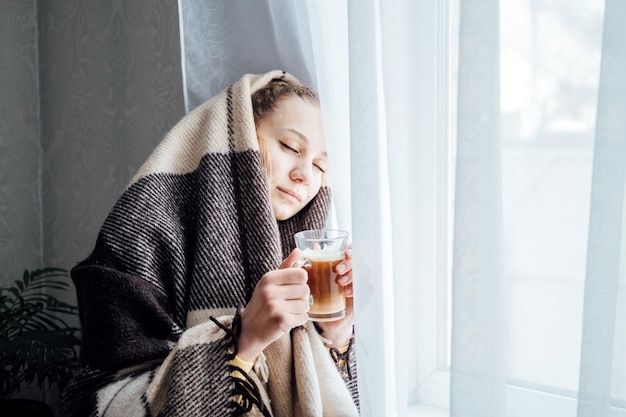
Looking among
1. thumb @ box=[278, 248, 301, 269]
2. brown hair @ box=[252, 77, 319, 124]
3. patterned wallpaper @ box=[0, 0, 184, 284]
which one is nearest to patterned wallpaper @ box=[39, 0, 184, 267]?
patterned wallpaper @ box=[0, 0, 184, 284]

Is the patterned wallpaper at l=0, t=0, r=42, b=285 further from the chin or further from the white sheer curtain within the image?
the white sheer curtain

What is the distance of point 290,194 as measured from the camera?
3.81 ft

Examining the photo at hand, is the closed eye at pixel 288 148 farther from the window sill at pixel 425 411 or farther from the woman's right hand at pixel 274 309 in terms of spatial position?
the window sill at pixel 425 411

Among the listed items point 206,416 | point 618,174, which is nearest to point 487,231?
point 618,174

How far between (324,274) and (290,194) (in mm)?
244

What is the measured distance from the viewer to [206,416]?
95cm

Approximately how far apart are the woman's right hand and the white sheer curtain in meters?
0.12

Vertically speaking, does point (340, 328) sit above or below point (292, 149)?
below

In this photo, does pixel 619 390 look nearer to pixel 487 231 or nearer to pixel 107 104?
pixel 487 231

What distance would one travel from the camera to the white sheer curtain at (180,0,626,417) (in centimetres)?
68

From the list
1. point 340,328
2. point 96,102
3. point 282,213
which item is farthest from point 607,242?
point 96,102

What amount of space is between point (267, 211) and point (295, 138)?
163mm

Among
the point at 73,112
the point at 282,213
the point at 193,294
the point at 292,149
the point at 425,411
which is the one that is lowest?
Result: the point at 425,411

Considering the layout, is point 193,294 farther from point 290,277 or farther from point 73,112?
point 73,112
